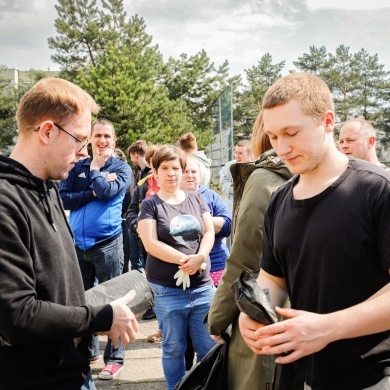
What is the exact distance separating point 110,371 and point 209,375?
2.06 meters

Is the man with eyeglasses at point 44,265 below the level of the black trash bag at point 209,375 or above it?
above

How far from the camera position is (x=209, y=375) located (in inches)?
94.0

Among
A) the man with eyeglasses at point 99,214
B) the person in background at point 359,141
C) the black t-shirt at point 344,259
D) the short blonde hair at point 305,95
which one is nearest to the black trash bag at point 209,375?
the black t-shirt at point 344,259

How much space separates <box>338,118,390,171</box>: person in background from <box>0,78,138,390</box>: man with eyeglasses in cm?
371

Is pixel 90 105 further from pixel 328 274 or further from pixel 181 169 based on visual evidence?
pixel 181 169

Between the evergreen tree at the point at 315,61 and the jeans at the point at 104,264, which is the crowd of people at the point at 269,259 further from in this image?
the evergreen tree at the point at 315,61

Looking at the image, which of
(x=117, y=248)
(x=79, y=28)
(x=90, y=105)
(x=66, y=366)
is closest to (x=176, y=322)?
(x=117, y=248)

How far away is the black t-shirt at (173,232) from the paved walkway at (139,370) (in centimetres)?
113

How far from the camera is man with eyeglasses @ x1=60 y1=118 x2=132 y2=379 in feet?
13.8

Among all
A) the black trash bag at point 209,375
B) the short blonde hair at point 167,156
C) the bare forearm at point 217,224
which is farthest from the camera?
the bare forearm at point 217,224

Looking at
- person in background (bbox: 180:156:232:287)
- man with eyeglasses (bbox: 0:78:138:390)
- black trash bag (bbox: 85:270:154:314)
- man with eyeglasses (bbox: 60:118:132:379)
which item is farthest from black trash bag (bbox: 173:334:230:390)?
man with eyeglasses (bbox: 60:118:132:379)

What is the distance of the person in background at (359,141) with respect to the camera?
198 inches

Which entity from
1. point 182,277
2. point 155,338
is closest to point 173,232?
point 182,277

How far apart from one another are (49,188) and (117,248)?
2.45 m
